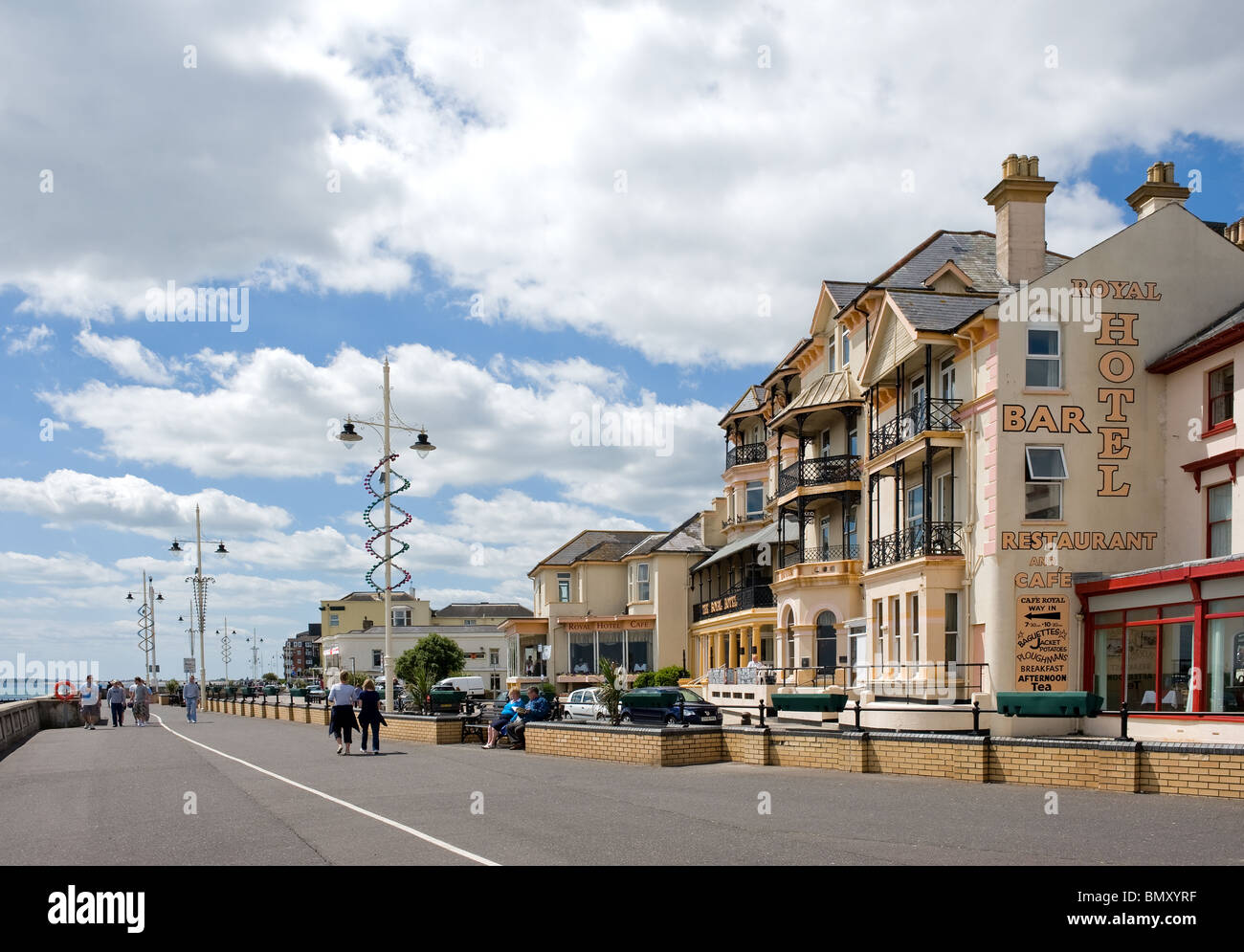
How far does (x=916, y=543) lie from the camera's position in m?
30.4

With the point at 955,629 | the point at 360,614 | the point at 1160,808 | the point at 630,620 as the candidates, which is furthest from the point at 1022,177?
the point at 360,614

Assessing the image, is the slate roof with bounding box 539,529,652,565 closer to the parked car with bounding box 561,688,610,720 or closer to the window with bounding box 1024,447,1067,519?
the parked car with bounding box 561,688,610,720

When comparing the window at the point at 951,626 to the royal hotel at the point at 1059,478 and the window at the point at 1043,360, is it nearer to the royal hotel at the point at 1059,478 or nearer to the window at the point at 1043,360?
the royal hotel at the point at 1059,478

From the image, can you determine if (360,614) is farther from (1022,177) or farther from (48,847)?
(48,847)

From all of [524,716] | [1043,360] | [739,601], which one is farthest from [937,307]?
[739,601]

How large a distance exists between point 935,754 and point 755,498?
116ft

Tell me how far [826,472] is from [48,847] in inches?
1160

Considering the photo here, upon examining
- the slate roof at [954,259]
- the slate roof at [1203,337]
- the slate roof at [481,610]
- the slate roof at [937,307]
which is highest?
the slate roof at [954,259]

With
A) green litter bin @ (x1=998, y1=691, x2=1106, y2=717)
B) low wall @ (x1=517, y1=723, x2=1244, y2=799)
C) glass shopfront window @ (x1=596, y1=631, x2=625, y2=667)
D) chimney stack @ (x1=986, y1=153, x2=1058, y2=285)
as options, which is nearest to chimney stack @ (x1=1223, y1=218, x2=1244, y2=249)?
chimney stack @ (x1=986, y1=153, x2=1058, y2=285)

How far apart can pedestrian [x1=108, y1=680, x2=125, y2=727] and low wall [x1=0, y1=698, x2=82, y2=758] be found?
209cm

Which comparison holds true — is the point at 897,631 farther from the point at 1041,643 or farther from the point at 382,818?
the point at 382,818

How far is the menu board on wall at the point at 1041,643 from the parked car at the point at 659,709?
322 inches

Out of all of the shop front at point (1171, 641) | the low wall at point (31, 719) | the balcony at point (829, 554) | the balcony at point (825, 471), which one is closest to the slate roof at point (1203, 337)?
the shop front at point (1171, 641)

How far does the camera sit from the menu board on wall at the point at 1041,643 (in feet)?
86.9
